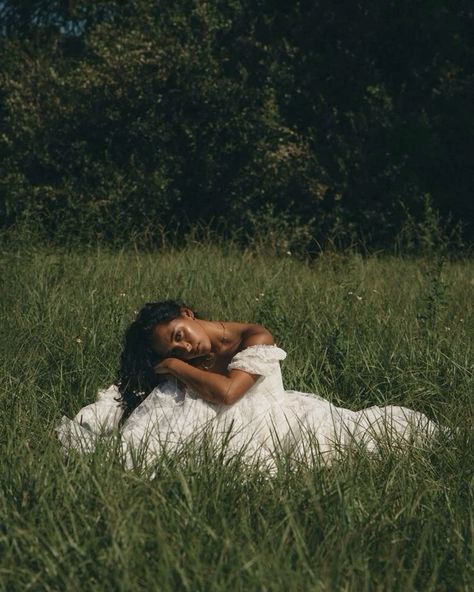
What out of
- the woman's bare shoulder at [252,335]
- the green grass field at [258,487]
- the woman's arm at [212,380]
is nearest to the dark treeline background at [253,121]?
the green grass field at [258,487]

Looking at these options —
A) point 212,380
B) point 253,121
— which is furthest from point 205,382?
point 253,121

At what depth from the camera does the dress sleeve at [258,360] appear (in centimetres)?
362

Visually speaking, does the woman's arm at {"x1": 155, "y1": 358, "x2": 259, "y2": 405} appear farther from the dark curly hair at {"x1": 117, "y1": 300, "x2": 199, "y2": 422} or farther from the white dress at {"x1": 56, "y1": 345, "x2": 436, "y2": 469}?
the dark curly hair at {"x1": 117, "y1": 300, "x2": 199, "y2": 422}

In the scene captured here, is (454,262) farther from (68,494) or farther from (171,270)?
(68,494)

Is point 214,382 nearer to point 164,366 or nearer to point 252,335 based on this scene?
point 164,366

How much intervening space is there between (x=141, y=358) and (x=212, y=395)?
1.40ft

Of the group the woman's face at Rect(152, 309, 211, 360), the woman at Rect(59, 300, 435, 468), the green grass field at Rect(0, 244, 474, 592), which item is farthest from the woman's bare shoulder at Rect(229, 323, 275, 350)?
the green grass field at Rect(0, 244, 474, 592)

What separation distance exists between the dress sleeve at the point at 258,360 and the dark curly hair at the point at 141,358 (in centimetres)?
35

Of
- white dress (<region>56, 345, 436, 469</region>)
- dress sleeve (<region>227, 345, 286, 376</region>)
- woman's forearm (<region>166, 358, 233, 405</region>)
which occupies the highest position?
dress sleeve (<region>227, 345, 286, 376</region>)

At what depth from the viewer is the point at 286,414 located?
3680 millimetres

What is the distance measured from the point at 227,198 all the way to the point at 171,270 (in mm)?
4040

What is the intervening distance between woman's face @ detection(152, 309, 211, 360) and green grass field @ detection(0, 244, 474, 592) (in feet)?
1.67

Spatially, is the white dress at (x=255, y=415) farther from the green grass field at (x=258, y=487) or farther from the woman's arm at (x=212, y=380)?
the green grass field at (x=258, y=487)

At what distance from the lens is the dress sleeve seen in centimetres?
362
